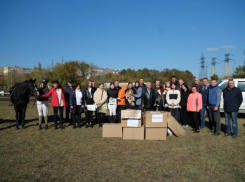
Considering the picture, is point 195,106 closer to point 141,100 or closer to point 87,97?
point 141,100

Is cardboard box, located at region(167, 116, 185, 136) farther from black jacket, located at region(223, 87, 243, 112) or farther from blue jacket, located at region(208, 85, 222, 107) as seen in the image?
black jacket, located at region(223, 87, 243, 112)

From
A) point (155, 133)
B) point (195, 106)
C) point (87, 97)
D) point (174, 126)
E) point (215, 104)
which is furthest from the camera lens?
point (87, 97)

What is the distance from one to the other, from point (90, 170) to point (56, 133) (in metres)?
3.60

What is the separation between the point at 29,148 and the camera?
542cm

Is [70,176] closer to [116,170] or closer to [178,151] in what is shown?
[116,170]

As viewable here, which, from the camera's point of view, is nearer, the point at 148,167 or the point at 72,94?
the point at 148,167

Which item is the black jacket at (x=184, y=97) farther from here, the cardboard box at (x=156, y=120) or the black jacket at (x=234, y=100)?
the cardboard box at (x=156, y=120)

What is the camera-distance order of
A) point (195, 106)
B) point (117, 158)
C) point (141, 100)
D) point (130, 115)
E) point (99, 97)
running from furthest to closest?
point (99, 97)
point (141, 100)
point (195, 106)
point (130, 115)
point (117, 158)

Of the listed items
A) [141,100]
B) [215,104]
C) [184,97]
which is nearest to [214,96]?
[215,104]

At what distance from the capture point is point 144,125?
637 cm

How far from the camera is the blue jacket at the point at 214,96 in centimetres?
680

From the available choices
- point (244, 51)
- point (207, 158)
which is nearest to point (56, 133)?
point (207, 158)

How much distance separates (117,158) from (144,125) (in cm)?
198

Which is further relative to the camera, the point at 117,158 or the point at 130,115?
the point at 130,115
